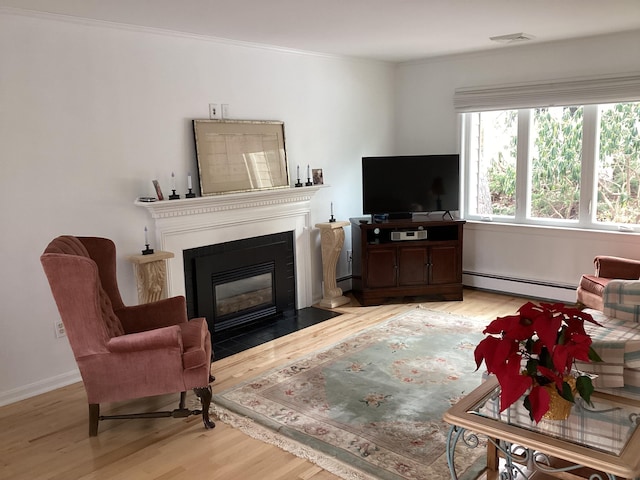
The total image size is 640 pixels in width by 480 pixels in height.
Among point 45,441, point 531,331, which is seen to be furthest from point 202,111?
point 531,331

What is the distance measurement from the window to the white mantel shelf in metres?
1.87

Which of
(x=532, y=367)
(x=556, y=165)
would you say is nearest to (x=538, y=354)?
(x=532, y=367)

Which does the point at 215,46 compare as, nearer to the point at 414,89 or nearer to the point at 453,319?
the point at 414,89

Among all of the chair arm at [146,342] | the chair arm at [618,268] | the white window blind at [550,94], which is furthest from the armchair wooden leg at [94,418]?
the white window blind at [550,94]

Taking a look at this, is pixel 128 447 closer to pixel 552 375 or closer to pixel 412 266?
pixel 552 375

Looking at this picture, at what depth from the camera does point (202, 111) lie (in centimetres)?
463

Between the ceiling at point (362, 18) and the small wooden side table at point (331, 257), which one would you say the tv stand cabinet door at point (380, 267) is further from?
the ceiling at point (362, 18)

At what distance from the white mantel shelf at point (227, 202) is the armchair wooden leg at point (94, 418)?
1504mm

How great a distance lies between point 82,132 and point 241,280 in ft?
6.06

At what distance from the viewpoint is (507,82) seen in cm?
573

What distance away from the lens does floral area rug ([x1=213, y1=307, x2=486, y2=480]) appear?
291cm

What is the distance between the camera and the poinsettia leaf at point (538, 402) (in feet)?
6.74

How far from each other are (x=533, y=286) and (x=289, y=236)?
254 centimetres

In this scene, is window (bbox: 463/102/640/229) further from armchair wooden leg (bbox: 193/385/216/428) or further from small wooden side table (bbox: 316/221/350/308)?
armchair wooden leg (bbox: 193/385/216/428)
